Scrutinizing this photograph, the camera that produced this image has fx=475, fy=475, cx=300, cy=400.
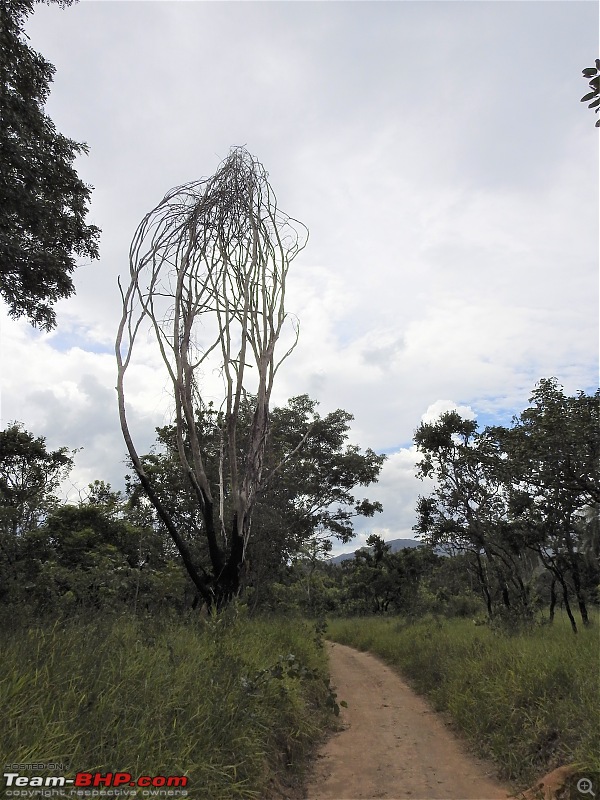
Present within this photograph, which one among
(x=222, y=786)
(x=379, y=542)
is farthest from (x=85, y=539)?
(x=379, y=542)

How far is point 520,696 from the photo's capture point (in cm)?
570

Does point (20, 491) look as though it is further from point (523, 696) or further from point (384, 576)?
point (384, 576)

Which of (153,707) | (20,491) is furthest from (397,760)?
(20,491)

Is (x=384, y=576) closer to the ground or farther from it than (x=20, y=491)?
closer to the ground

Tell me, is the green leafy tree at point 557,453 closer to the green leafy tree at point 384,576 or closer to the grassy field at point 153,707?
the grassy field at point 153,707

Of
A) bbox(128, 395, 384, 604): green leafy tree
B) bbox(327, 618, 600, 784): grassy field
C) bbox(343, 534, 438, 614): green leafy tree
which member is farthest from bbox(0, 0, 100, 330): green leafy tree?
bbox(343, 534, 438, 614): green leafy tree

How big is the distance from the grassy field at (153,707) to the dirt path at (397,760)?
43 centimetres

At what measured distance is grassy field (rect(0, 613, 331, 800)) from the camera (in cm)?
290

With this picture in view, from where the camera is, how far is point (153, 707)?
3584 millimetres

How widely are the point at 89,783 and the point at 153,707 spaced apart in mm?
973

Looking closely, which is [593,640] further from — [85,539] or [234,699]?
[85,539]

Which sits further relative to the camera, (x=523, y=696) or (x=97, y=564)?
(x=97, y=564)

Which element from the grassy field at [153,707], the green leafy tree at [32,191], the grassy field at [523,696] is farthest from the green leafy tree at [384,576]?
the green leafy tree at [32,191]

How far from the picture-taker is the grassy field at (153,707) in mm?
2900
